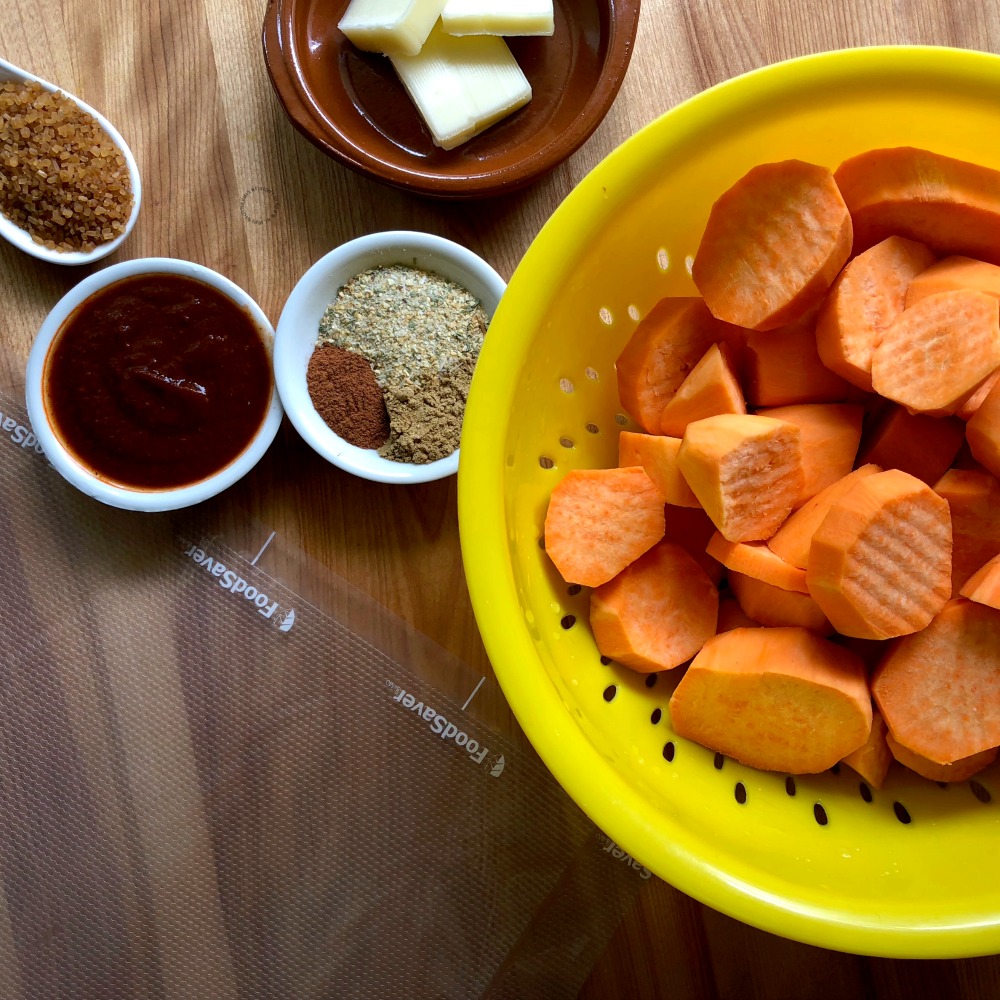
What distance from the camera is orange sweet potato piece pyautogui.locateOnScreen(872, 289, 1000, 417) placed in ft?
2.52

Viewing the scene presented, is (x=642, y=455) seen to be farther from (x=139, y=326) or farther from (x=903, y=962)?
(x=903, y=962)

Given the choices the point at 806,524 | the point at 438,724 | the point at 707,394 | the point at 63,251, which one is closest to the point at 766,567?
the point at 806,524

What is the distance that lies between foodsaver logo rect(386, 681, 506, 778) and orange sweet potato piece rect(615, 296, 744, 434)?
1.56 feet

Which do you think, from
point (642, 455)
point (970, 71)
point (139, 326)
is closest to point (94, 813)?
point (139, 326)

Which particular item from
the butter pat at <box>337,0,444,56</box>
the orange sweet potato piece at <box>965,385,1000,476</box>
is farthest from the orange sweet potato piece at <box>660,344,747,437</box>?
the butter pat at <box>337,0,444,56</box>

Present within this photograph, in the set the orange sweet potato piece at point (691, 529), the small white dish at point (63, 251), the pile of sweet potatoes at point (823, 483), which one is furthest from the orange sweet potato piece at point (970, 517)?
the small white dish at point (63, 251)

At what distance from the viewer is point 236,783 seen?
1.11m

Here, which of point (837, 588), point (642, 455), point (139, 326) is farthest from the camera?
point (139, 326)

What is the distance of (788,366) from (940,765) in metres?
0.43

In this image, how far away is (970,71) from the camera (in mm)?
770

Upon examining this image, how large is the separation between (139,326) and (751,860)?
93 centimetres

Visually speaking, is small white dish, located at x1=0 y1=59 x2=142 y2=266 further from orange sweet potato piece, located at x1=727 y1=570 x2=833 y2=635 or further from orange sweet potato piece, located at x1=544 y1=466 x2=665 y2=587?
orange sweet potato piece, located at x1=727 y1=570 x2=833 y2=635

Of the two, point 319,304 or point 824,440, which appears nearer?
point 824,440

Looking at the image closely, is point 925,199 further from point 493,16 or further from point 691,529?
point 493,16
